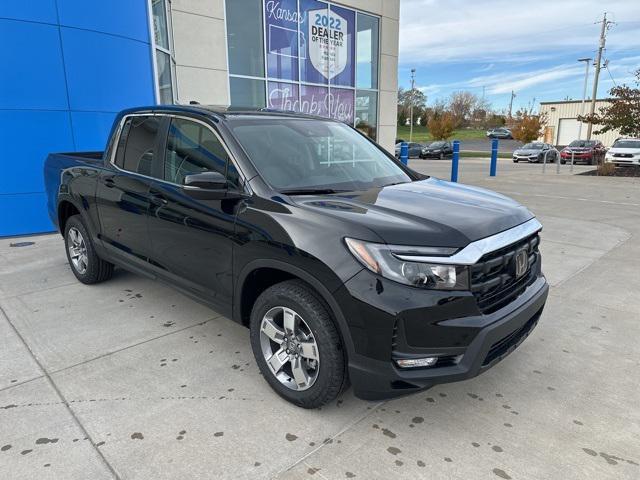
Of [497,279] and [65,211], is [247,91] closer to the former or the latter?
[65,211]

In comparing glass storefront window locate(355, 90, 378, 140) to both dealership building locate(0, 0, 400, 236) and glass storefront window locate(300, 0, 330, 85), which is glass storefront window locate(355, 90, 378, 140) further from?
glass storefront window locate(300, 0, 330, 85)

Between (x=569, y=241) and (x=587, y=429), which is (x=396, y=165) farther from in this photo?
(x=569, y=241)

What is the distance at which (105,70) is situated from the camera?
750 centimetres

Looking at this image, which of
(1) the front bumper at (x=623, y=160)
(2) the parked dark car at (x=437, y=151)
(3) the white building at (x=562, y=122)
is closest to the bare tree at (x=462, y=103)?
(3) the white building at (x=562, y=122)

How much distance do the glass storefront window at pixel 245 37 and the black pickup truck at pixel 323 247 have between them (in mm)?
7864

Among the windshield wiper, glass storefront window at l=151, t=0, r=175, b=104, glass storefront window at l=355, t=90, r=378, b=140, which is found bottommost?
the windshield wiper

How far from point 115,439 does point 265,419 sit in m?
0.82

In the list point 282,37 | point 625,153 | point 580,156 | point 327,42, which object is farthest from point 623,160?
point 282,37

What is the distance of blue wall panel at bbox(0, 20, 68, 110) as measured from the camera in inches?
259

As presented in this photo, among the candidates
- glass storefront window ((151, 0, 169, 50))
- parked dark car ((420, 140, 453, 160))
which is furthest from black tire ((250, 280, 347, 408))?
parked dark car ((420, 140, 453, 160))

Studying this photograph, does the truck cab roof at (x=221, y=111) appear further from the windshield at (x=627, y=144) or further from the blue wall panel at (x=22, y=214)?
the windshield at (x=627, y=144)

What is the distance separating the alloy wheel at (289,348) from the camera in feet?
8.70

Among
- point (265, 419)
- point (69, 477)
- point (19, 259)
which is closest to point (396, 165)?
point (265, 419)

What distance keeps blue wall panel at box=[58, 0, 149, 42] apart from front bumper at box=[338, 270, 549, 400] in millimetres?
7082
